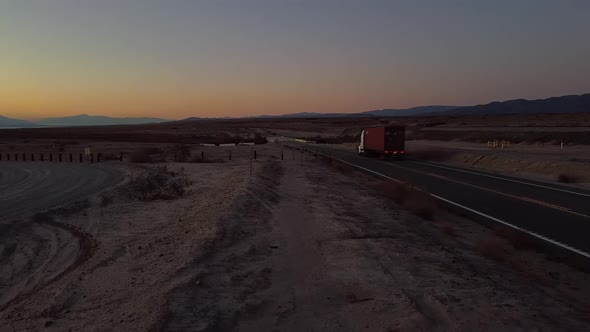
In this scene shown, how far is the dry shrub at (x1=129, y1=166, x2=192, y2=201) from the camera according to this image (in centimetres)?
1978

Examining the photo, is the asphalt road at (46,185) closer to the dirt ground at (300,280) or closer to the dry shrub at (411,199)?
the dirt ground at (300,280)

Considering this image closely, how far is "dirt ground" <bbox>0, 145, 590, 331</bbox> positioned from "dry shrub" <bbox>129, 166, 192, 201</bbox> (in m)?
5.49

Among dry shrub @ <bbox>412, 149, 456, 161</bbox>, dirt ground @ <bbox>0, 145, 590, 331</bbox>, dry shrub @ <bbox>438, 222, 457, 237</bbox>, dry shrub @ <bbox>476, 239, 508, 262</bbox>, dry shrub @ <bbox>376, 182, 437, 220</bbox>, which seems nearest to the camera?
dirt ground @ <bbox>0, 145, 590, 331</bbox>

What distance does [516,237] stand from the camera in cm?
1158

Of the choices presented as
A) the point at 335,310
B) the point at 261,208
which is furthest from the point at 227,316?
the point at 261,208

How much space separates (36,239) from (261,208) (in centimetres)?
579

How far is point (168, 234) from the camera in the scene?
11844mm

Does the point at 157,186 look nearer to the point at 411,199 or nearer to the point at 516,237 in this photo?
the point at 411,199

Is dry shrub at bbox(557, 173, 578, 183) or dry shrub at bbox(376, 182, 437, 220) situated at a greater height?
dry shrub at bbox(376, 182, 437, 220)

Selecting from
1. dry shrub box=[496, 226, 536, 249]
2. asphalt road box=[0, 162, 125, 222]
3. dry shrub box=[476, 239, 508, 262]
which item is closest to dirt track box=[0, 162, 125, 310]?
asphalt road box=[0, 162, 125, 222]

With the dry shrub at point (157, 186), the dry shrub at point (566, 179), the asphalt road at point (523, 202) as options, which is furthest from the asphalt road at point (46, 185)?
the dry shrub at point (566, 179)

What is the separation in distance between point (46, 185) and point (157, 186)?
614cm

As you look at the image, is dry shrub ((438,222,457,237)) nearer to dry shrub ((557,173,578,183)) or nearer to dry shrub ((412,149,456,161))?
dry shrub ((557,173,578,183))

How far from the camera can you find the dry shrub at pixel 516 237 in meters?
11.2
